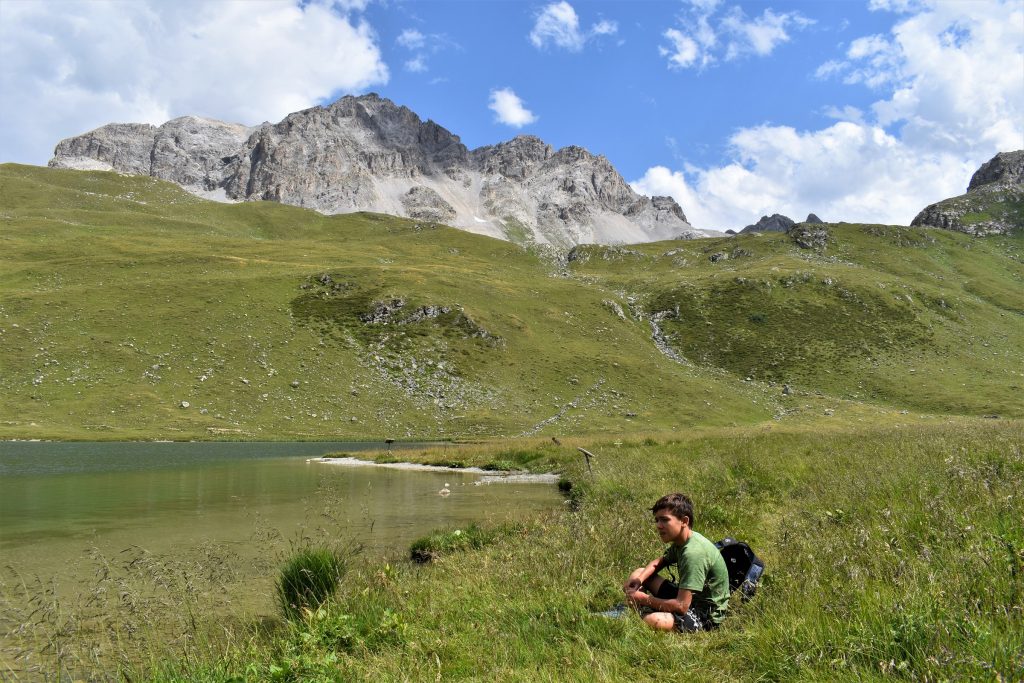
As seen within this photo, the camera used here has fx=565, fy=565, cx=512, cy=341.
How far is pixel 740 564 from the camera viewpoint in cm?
750

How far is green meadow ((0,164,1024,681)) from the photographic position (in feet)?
18.0

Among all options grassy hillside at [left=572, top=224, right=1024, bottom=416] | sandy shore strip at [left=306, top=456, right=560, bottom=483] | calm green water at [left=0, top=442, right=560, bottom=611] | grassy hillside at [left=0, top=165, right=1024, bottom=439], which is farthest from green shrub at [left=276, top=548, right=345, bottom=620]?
grassy hillside at [left=572, top=224, right=1024, bottom=416]

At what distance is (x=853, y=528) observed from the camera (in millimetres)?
7801

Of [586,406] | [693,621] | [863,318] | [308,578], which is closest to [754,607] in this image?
[693,621]

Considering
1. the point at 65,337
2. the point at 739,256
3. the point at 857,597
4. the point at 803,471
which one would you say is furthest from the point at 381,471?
the point at 739,256

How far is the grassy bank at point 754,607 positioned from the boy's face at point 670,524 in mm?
1137

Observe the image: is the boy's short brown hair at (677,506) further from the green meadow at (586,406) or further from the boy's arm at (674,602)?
the green meadow at (586,406)

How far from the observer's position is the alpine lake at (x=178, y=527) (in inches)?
311

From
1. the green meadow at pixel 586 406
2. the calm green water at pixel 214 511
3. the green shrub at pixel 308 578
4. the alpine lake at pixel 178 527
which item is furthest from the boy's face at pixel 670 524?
the alpine lake at pixel 178 527

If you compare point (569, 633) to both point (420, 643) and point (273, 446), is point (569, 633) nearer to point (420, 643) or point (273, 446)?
point (420, 643)

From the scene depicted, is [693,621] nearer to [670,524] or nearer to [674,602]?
[674,602]

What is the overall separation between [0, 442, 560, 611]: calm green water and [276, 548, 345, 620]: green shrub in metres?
0.53

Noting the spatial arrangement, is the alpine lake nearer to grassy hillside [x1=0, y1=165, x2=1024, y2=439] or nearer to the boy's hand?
the boy's hand

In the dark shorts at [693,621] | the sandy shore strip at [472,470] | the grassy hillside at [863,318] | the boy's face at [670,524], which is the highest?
the grassy hillside at [863,318]
